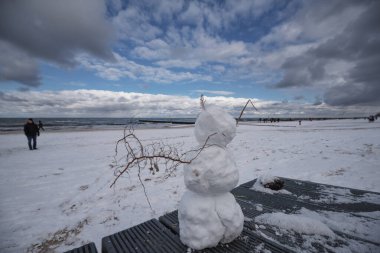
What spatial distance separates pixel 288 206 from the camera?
2814 mm

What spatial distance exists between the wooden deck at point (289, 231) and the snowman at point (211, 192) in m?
0.15

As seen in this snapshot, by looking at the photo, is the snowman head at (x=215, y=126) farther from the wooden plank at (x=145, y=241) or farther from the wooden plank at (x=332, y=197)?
the wooden plank at (x=332, y=197)

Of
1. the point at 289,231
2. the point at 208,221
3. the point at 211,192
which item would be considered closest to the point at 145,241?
the point at 208,221

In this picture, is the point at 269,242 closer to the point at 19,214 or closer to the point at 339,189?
the point at 339,189

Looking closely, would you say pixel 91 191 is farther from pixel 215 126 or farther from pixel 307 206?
pixel 307 206

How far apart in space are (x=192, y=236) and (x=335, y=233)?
5.06 feet

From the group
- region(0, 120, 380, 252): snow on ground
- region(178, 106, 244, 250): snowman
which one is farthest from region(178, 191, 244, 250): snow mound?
region(0, 120, 380, 252): snow on ground

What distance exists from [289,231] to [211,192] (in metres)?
1.02

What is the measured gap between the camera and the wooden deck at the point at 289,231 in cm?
194

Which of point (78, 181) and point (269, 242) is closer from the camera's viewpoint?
point (269, 242)

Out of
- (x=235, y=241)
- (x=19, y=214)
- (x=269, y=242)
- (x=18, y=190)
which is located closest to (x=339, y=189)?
(x=269, y=242)

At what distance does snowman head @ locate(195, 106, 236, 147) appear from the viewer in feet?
6.52

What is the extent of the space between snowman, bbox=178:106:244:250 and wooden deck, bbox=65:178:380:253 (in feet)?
0.50

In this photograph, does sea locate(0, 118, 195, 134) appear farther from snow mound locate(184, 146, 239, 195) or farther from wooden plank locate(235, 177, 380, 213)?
wooden plank locate(235, 177, 380, 213)
